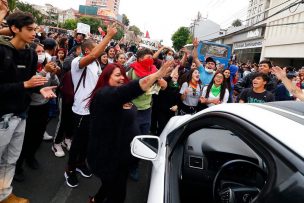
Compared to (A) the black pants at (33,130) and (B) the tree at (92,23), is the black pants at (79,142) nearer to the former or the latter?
(A) the black pants at (33,130)

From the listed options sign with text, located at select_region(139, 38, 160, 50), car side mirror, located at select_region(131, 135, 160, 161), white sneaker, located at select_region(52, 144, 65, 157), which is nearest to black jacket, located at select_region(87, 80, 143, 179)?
car side mirror, located at select_region(131, 135, 160, 161)

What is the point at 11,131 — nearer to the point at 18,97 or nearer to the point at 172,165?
the point at 18,97

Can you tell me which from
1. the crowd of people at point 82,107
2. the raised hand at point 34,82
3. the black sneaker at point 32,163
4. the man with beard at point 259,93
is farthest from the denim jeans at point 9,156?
the man with beard at point 259,93

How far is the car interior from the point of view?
207cm

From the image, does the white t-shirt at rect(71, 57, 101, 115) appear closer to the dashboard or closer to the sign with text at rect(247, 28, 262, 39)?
the dashboard

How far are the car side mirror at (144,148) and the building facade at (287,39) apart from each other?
2349cm

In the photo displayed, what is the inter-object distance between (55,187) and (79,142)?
0.62 m

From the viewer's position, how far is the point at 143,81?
7.43 ft

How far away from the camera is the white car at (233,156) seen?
111 centimetres

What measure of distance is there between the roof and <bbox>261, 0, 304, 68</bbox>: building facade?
23858mm

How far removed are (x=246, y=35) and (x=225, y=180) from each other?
4369 cm

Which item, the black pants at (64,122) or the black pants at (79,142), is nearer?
the black pants at (79,142)

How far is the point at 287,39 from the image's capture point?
28.6m

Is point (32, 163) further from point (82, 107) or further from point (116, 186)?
point (116, 186)
